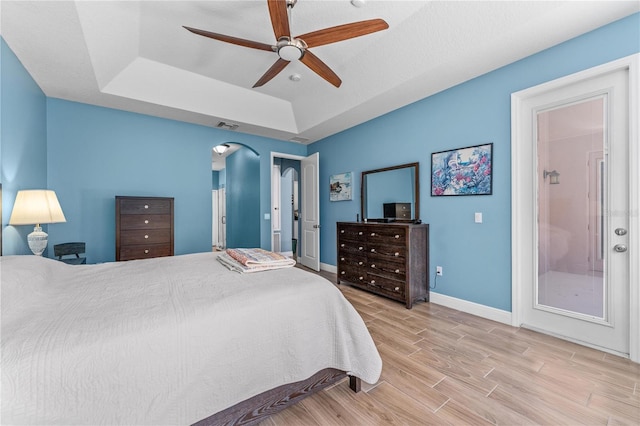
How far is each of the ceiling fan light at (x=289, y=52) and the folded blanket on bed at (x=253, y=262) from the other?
1.69m

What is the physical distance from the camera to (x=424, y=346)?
2301 mm

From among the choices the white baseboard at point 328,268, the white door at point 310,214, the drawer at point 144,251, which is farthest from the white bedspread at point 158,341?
the white door at point 310,214

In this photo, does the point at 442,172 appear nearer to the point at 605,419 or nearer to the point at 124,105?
the point at 605,419

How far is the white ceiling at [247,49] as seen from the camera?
2135mm

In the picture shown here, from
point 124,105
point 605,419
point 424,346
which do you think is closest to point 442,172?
point 424,346

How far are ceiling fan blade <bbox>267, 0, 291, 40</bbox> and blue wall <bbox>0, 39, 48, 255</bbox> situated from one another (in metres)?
2.28

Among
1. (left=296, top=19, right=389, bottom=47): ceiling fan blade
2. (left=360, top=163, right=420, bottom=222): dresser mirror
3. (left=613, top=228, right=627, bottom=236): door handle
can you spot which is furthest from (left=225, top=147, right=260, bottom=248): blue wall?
(left=613, top=228, right=627, bottom=236): door handle

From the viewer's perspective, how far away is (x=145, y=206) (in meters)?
3.54

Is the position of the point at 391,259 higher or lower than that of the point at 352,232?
lower

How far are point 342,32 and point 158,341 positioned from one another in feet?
7.72

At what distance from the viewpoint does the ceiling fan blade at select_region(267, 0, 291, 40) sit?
1.81m

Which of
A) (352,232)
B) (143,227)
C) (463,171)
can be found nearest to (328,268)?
(352,232)

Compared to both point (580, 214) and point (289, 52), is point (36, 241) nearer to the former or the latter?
point (289, 52)

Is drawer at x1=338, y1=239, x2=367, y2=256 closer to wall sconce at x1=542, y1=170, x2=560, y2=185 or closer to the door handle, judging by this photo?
wall sconce at x1=542, y1=170, x2=560, y2=185
